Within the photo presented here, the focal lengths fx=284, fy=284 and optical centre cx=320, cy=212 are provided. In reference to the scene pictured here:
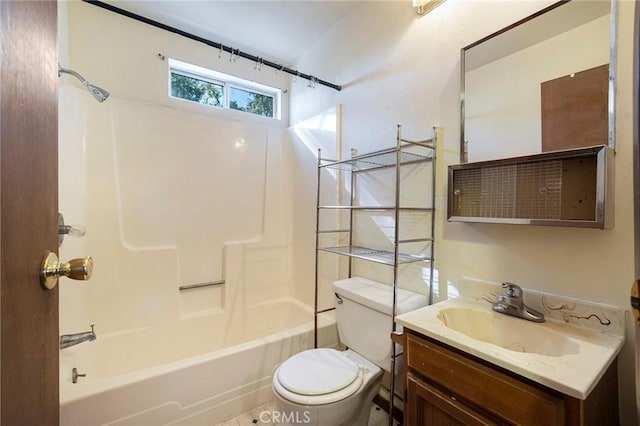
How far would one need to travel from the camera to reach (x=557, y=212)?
1054 millimetres

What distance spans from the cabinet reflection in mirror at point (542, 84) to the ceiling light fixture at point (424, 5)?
1.14ft

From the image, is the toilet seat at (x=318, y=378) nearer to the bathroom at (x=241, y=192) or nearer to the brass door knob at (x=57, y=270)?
the bathroom at (x=241, y=192)

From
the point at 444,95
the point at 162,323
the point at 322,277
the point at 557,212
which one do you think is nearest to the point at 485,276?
the point at 557,212

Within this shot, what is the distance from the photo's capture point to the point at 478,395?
862 mm

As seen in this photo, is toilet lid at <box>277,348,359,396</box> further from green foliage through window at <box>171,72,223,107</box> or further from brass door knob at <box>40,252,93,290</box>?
green foliage through window at <box>171,72,223,107</box>

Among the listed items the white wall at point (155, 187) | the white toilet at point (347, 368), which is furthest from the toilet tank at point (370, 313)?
the white wall at point (155, 187)

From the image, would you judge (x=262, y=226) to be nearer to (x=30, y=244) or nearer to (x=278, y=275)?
(x=278, y=275)

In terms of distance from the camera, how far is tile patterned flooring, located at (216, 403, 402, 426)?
5.32 ft

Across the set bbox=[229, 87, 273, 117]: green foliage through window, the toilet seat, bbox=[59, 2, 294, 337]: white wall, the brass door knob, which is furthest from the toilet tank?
bbox=[229, 87, 273, 117]: green foliage through window

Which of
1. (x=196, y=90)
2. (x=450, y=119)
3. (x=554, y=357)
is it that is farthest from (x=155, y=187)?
(x=554, y=357)

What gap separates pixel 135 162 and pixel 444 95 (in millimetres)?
2065

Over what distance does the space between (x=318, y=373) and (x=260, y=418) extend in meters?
0.63

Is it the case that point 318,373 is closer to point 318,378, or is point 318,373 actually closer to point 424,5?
point 318,378

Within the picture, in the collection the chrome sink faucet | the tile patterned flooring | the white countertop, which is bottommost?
the tile patterned flooring
